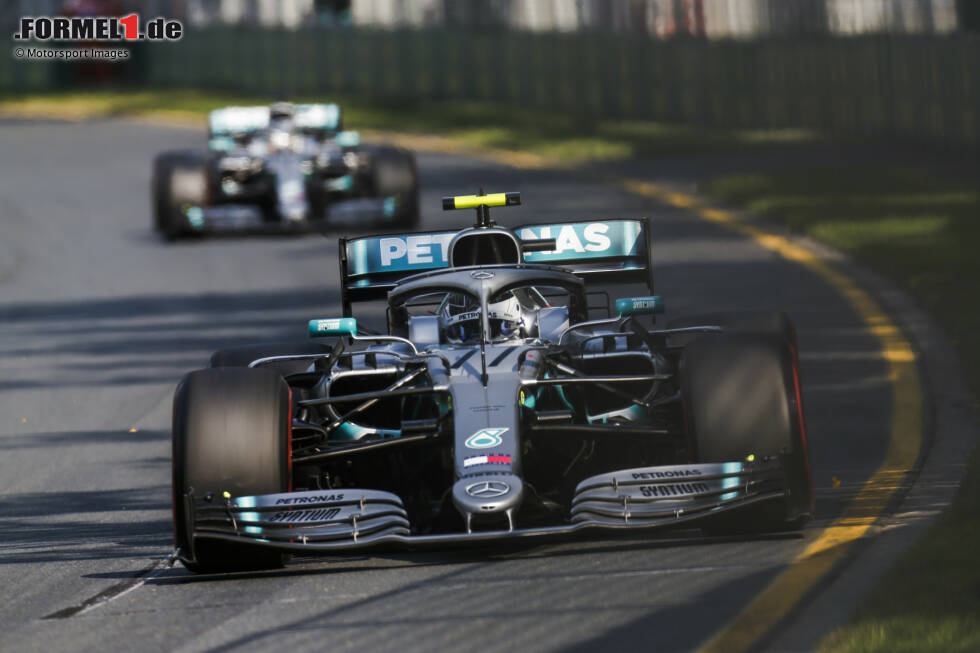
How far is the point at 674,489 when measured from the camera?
8062 millimetres

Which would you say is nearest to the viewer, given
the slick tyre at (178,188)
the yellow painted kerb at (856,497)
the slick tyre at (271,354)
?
the yellow painted kerb at (856,497)

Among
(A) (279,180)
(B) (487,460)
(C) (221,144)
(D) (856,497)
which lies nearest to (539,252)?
(D) (856,497)

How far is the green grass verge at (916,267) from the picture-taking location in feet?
21.6

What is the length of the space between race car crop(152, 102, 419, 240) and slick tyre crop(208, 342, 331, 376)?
34.4ft

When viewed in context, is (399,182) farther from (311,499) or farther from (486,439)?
(311,499)

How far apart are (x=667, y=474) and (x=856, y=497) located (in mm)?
1379

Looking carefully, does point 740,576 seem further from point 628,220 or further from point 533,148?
point 533,148

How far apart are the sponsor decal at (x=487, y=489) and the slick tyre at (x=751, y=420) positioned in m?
0.86

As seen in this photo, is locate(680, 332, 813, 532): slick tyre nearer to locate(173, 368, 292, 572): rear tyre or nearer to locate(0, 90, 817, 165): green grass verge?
locate(173, 368, 292, 572): rear tyre

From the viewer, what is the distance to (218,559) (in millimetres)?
8328

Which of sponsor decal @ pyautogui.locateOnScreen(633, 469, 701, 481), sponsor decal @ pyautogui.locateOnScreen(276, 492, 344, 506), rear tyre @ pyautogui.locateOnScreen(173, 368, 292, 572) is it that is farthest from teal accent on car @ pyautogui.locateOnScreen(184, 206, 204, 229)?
sponsor decal @ pyautogui.locateOnScreen(633, 469, 701, 481)

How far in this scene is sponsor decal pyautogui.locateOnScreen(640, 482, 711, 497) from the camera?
8.03m

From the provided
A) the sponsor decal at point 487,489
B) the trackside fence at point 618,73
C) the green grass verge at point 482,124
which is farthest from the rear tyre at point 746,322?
the green grass verge at point 482,124

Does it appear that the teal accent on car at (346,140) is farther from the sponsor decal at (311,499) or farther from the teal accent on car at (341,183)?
the sponsor decal at (311,499)
